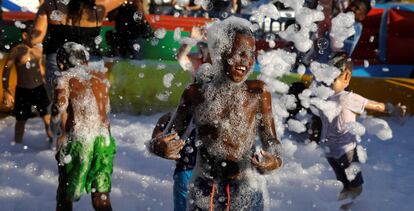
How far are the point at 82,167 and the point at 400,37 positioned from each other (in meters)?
6.25

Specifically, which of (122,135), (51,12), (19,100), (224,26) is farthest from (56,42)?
(224,26)

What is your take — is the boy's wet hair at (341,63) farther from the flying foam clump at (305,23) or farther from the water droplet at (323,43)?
the flying foam clump at (305,23)

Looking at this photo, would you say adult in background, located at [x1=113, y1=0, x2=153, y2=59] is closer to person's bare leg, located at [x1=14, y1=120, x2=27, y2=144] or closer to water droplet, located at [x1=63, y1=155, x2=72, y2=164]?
person's bare leg, located at [x1=14, y1=120, x2=27, y2=144]

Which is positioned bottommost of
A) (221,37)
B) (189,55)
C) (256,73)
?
(256,73)

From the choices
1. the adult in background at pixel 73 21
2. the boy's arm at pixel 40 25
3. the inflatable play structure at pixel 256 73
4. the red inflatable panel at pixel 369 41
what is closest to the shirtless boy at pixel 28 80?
the boy's arm at pixel 40 25

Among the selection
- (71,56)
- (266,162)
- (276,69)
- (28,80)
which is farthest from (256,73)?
(266,162)

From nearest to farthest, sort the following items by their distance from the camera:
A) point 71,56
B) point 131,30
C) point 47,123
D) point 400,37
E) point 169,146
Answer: point 169,146 < point 71,56 < point 47,123 < point 131,30 < point 400,37

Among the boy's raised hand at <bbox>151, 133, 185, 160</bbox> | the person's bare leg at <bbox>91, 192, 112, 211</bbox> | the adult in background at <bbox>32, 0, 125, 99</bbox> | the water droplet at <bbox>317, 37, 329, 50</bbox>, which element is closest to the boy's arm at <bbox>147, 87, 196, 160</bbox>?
the boy's raised hand at <bbox>151, 133, 185, 160</bbox>

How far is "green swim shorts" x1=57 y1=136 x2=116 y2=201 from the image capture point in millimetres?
3348

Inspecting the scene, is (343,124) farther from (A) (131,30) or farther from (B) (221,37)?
(A) (131,30)

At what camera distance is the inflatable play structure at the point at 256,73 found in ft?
21.7

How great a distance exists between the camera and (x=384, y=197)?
4547 mm

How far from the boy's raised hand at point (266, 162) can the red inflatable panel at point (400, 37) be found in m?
6.28

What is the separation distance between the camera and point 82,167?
132 inches
